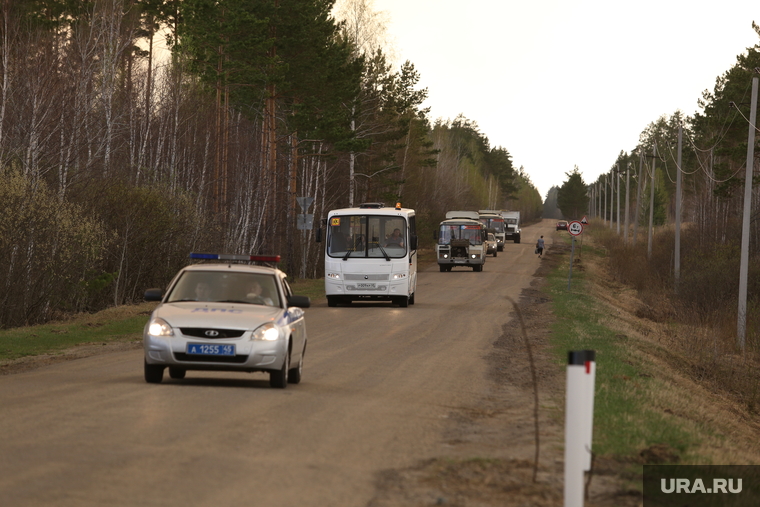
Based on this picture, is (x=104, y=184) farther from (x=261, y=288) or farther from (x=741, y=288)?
(x=741, y=288)

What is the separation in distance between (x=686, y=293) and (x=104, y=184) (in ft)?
79.2

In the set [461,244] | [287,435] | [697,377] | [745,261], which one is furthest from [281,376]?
[461,244]

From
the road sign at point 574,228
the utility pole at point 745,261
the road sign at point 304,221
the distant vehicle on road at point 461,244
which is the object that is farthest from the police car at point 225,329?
the distant vehicle on road at point 461,244

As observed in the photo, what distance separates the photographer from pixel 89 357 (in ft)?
57.4

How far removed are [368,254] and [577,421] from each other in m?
25.3

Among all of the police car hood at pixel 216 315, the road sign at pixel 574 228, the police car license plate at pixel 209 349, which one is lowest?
the police car license plate at pixel 209 349

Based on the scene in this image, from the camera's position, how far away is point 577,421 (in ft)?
21.2

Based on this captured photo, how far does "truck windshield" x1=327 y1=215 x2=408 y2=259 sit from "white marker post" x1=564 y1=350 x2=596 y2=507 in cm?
2514

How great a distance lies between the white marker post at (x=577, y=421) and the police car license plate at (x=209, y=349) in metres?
6.50

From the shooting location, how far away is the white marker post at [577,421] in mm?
6434

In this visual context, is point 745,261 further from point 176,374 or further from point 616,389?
point 176,374

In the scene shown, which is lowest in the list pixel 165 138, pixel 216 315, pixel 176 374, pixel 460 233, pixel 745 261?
pixel 176 374

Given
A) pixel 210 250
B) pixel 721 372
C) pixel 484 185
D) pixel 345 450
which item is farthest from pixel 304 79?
pixel 484 185

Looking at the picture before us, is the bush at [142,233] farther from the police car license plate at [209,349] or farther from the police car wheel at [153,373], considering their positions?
the police car license plate at [209,349]
